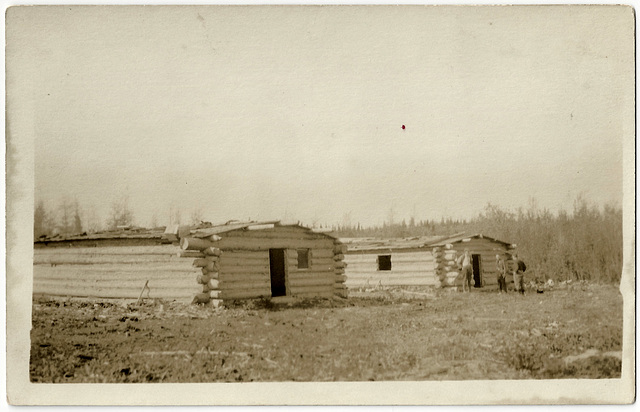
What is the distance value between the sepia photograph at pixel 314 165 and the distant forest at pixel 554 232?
48 millimetres

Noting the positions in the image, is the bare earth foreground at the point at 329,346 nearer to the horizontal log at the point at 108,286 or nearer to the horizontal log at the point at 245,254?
the horizontal log at the point at 108,286

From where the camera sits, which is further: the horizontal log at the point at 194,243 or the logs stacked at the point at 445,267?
the logs stacked at the point at 445,267

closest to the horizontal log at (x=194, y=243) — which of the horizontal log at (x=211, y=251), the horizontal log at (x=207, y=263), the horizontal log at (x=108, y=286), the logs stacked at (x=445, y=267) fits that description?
the horizontal log at (x=211, y=251)

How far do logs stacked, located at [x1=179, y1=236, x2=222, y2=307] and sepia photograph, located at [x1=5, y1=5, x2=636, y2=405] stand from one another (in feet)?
4.12

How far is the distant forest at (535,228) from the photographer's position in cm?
1061

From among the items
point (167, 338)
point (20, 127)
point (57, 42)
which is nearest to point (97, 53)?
point (57, 42)

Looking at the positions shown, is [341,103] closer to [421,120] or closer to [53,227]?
[421,120]

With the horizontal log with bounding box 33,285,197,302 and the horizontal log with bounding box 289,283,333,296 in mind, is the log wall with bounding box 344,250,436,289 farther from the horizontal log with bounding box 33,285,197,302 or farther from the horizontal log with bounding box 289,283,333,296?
the horizontal log with bounding box 33,285,197,302

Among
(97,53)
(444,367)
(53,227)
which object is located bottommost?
(444,367)


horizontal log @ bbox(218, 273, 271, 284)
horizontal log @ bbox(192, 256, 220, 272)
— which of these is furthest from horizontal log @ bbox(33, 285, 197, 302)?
horizontal log @ bbox(218, 273, 271, 284)

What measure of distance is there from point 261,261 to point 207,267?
1395mm

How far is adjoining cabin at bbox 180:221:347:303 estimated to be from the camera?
12102 millimetres

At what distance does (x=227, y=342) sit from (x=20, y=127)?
5.01m

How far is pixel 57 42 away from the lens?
10.5 meters
